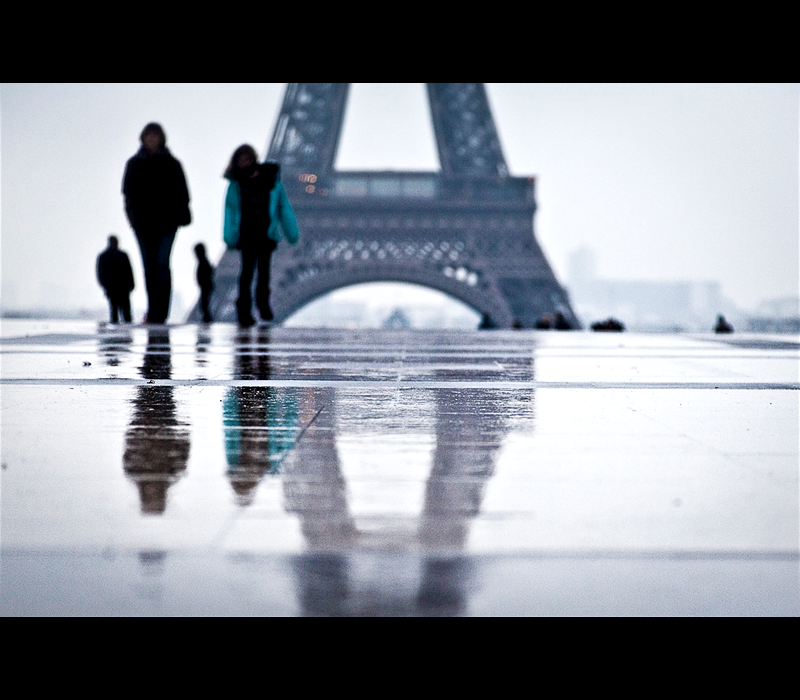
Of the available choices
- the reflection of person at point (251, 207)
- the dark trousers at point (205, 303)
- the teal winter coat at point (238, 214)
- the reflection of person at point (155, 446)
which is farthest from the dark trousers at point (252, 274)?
the reflection of person at point (155, 446)

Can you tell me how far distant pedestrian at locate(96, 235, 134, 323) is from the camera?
49.8 ft

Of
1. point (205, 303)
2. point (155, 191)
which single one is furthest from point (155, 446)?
point (205, 303)

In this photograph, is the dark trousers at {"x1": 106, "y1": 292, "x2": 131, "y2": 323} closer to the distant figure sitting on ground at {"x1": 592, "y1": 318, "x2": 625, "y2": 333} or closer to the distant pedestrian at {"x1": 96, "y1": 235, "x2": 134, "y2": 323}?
the distant pedestrian at {"x1": 96, "y1": 235, "x2": 134, "y2": 323}

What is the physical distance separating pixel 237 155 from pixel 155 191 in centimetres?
106

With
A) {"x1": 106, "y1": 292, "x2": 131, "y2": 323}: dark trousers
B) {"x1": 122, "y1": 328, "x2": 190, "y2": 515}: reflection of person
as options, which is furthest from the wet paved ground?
{"x1": 106, "y1": 292, "x2": 131, "y2": 323}: dark trousers

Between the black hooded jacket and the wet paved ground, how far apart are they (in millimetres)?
7168

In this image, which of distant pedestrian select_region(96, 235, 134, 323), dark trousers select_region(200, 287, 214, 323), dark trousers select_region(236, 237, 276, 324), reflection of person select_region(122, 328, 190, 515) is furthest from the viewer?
dark trousers select_region(200, 287, 214, 323)

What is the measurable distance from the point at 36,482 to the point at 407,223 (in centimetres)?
4425

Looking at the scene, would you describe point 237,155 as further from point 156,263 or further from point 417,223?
point 417,223

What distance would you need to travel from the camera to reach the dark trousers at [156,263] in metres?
11.1

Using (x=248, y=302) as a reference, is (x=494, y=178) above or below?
above

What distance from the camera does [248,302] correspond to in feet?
40.2
